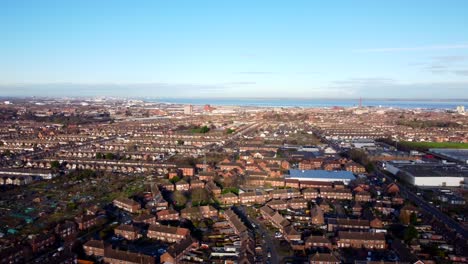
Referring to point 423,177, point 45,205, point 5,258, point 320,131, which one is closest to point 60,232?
point 5,258

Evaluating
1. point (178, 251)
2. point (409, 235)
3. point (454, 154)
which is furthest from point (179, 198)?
point (454, 154)

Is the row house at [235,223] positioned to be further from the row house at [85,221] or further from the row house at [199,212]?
the row house at [85,221]

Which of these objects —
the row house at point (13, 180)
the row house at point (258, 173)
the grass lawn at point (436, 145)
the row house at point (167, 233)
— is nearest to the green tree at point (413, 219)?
the row house at point (258, 173)

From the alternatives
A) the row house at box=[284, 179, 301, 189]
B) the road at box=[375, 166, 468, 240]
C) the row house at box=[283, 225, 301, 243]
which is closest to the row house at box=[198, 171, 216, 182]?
the row house at box=[284, 179, 301, 189]

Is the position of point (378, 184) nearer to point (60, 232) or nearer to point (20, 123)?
point (60, 232)

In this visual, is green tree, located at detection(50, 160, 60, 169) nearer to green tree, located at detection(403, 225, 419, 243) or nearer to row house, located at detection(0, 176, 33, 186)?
row house, located at detection(0, 176, 33, 186)

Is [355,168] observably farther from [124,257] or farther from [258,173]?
[124,257]

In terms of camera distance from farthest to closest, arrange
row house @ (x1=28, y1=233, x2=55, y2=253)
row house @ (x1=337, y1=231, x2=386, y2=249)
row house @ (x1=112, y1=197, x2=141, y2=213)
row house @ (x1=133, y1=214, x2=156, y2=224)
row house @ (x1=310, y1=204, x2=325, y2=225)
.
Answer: row house @ (x1=112, y1=197, x2=141, y2=213)
row house @ (x1=310, y1=204, x2=325, y2=225)
row house @ (x1=133, y1=214, x2=156, y2=224)
row house @ (x1=337, y1=231, x2=386, y2=249)
row house @ (x1=28, y1=233, x2=55, y2=253)
